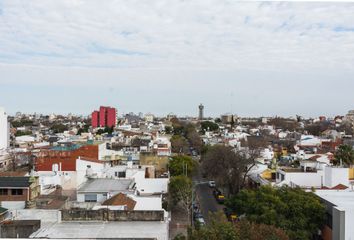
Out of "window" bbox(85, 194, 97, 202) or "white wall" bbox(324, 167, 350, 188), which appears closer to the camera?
"window" bbox(85, 194, 97, 202)

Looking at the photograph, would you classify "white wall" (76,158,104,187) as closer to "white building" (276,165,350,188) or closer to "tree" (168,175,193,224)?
"tree" (168,175,193,224)

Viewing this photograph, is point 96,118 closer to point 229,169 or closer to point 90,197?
point 229,169

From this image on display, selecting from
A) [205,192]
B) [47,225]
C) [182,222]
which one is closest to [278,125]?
[205,192]

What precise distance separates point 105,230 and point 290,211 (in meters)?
3.46

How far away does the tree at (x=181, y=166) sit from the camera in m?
13.4

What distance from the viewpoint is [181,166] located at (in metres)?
13.5

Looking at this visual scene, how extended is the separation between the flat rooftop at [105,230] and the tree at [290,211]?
2.41 metres

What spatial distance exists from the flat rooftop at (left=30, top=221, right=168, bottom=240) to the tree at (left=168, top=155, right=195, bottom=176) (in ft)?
25.9

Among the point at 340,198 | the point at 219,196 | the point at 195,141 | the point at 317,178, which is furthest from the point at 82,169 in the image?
the point at 195,141

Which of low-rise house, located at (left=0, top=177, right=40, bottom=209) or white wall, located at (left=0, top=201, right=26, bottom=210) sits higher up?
low-rise house, located at (left=0, top=177, right=40, bottom=209)

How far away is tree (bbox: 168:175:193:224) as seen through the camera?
10.4m

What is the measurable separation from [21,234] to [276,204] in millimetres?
4070

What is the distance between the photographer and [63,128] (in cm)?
3375

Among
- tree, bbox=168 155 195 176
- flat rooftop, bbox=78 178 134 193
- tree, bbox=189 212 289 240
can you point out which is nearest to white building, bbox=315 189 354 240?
tree, bbox=189 212 289 240
